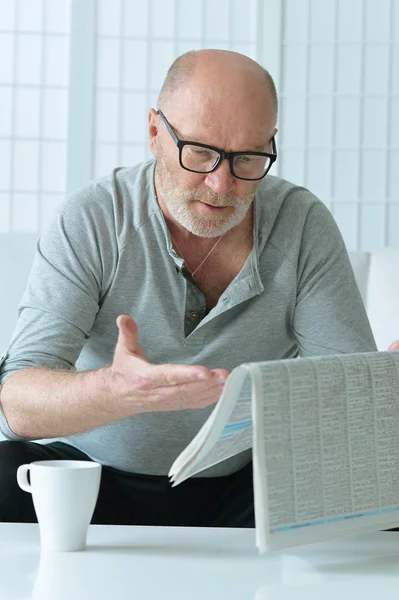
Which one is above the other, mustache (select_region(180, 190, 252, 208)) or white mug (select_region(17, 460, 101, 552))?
mustache (select_region(180, 190, 252, 208))

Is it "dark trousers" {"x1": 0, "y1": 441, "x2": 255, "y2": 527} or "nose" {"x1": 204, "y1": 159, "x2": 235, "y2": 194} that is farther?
"dark trousers" {"x1": 0, "y1": 441, "x2": 255, "y2": 527}

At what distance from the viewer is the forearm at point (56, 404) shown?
47.1 inches

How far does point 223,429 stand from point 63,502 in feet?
0.71

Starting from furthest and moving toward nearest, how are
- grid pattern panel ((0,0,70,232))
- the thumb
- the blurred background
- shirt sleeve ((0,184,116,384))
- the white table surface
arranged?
grid pattern panel ((0,0,70,232))
the blurred background
shirt sleeve ((0,184,116,384))
the thumb
the white table surface

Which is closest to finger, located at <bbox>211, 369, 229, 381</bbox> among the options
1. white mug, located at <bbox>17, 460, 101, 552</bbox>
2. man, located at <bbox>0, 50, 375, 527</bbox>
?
white mug, located at <bbox>17, 460, 101, 552</bbox>

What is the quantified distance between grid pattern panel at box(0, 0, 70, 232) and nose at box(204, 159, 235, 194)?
218cm

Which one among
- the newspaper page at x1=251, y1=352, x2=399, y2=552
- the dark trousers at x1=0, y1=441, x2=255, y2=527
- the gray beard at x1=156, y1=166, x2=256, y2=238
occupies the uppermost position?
the gray beard at x1=156, y1=166, x2=256, y2=238

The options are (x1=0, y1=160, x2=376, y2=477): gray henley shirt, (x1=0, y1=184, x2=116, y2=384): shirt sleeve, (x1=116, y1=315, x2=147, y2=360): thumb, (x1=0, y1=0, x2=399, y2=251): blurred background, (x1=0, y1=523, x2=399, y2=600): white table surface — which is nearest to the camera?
(x1=0, y1=523, x2=399, y2=600): white table surface

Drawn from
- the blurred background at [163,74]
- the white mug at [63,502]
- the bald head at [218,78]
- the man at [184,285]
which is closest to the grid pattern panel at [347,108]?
the blurred background at [163,74]

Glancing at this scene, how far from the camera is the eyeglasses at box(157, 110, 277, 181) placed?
1.42 metres

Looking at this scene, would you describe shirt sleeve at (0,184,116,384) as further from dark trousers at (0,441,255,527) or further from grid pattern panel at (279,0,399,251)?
grid pattern panel at (279,0,399,251)

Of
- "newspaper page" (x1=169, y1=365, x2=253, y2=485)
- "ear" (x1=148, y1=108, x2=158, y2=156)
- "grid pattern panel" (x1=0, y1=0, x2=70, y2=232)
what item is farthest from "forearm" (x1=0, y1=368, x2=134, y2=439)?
"grid pattern panel" (x1=0, y1=0, x2=70, y2=232)

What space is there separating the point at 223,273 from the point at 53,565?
2.49 ft

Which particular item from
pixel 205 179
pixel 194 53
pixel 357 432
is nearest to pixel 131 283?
pixel 205 179
